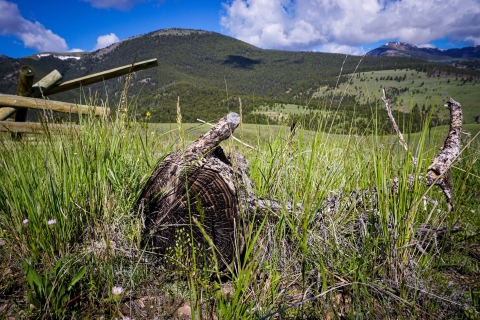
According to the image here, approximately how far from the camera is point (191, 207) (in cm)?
179

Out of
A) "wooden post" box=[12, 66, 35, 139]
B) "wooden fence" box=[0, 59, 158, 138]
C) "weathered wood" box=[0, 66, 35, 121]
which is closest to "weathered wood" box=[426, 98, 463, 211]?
"wooden fence" box=[0, 59, 158, 138]

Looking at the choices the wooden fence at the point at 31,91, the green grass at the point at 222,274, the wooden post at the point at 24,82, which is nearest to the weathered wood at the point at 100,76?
the wooden fence at the point at 31,91

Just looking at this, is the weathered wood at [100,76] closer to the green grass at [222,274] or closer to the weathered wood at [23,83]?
the weathered wood at [23,83]

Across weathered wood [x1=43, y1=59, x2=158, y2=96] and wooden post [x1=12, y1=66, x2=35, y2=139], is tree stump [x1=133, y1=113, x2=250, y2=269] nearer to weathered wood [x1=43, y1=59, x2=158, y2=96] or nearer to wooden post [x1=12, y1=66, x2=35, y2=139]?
weathered wood [x1=43, y1=59, x2=158, y2=96]

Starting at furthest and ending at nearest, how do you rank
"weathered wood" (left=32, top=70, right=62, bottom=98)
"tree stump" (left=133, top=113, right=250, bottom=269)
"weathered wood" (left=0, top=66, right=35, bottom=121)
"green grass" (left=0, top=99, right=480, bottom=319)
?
"weathered wood" (left=32, top=70, right=62, bottom=98)
"weathered wood" (left=0, top=66, right=35, bottom=121)
"tree stump" (left=133, top=113, right=250, bottom=269)
"green grass" (left=0, top=99, right=480, bottom=319)

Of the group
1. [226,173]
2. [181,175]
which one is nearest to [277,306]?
[226,173]

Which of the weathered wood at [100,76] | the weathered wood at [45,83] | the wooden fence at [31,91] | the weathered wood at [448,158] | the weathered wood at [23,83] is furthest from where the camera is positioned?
the weathered wood at [45,83]

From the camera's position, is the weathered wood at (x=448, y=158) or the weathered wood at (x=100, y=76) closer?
the weathered wood at (x=448, y=158)

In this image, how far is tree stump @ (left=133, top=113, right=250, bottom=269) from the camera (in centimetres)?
175

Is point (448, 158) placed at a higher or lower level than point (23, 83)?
lower

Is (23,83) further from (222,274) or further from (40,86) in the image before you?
(222,274)

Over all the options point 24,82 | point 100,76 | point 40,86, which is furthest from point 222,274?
point 24,82

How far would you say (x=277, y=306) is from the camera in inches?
57.6

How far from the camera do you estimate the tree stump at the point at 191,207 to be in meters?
1.75
